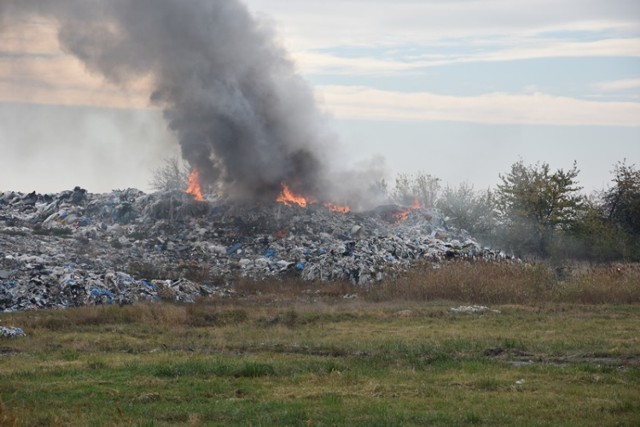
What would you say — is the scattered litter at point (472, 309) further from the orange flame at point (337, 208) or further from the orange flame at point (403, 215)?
the orange flame at point (337, 208)

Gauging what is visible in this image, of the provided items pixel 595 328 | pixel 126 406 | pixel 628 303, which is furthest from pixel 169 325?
pixel 628 303

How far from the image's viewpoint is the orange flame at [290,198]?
138 feet

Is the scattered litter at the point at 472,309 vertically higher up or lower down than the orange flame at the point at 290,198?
lower down

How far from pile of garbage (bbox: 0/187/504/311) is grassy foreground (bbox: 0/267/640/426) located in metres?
3.52

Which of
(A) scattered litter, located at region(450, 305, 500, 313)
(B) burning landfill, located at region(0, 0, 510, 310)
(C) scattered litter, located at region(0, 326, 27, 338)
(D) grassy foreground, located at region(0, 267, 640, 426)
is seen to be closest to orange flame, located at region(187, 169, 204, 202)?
(B) burning landfill, located at region(0, 0, 510, 310)

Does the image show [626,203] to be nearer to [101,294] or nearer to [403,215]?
[403,215]

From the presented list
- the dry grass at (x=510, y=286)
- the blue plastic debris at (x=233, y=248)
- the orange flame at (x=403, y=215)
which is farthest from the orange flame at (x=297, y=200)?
the dry grass at (x=510, y=286)

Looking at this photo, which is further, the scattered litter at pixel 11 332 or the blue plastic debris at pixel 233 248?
the blue plastic debris at pixel 233 248

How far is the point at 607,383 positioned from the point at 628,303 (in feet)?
44.7

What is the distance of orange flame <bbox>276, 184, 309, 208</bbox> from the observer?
4194 cm

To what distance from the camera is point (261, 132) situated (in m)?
40.8

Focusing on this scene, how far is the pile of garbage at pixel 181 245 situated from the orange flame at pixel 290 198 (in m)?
0.66

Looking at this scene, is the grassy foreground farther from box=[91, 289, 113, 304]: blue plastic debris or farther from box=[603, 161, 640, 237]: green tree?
box=[603, 161, 640, 237]: green tree

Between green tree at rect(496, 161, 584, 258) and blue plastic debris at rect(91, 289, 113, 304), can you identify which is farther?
green tree at rect(496, 161, 584, 258)
